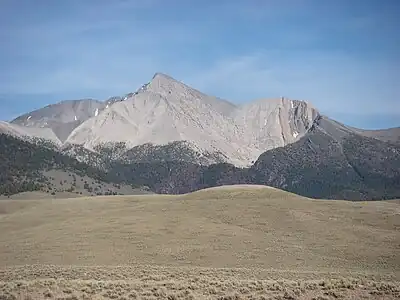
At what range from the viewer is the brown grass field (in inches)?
1198

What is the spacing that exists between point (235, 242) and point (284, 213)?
15810 mm

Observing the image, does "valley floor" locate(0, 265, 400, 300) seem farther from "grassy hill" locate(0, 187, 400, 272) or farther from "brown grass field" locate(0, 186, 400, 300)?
"grassy hill" locate(0, 187, 400, 272)

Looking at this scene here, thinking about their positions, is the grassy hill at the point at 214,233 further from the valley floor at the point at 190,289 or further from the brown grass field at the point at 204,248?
the valley floor at the point at 190,289

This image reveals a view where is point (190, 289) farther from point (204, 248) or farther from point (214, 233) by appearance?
point (214, 233)

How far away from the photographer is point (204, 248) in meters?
54.0

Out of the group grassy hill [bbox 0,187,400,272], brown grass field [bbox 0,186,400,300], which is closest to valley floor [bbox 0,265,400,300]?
brown grass field [bbox 0,186,400,300]

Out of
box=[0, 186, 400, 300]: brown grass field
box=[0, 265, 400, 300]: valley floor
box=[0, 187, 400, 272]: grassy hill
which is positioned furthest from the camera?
box=[0, 187, 400, 272]: grassy hill

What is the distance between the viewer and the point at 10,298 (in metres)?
27.1

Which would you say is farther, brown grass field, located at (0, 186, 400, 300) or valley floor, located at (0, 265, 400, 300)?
brown grass field, located at (0, 186, 400, 300)

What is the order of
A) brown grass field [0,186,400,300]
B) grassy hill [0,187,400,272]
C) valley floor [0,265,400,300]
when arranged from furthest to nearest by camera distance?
grassy hill [0,187,400,272]
brown grass field [0,186,400,300]
valley floor [0,265,400,300]

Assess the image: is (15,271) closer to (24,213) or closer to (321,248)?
(321,248)

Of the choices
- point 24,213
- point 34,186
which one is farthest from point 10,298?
point 34,186

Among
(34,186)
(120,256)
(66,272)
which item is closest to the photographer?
(66,272)

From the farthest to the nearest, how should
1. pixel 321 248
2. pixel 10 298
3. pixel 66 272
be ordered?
1. pixel 321 248
2. pixel 66 272
3. pixel 10 298
